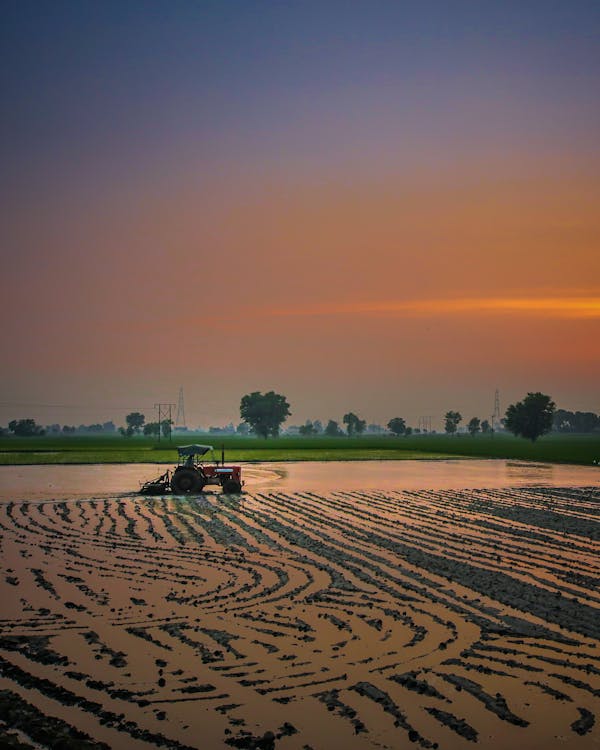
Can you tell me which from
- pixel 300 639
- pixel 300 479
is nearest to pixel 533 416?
pixel 300 479

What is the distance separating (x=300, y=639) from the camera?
11.7 metres

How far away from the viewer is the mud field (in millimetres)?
8617

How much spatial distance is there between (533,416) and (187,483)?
145352 millimetres

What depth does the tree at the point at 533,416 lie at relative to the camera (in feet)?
557

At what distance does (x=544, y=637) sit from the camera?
1188 cm

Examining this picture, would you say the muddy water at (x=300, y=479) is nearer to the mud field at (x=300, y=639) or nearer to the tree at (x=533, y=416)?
the mud field at (x=300, y=639)

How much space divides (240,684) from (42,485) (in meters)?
33.9

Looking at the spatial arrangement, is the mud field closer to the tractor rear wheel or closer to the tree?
the tractor rear wheel

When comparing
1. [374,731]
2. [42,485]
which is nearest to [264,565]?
[374,731]

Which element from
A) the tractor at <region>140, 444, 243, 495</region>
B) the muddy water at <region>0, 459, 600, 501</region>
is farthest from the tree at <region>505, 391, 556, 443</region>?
the tractor at <region>140, 444, 243, 495</region>

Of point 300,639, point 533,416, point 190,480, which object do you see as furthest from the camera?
point 533,416

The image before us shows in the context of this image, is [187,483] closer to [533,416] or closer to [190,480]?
[190,480]

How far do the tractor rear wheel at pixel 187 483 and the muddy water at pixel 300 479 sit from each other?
114 inches

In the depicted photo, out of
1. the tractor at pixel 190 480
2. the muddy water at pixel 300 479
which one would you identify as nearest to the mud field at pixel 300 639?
the tractor at pixel 190 480
